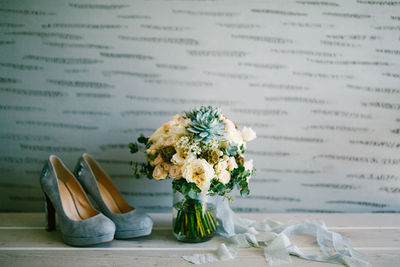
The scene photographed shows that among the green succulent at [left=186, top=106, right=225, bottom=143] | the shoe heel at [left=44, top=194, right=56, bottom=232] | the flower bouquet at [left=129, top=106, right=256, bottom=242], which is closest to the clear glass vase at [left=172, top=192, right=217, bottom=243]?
the flower bouquet at [left=129, top=106, right=256, bottom=242]

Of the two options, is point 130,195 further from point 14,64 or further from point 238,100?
point 14,64

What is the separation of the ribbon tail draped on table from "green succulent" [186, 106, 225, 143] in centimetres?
28

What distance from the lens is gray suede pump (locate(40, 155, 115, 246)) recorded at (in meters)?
0.99

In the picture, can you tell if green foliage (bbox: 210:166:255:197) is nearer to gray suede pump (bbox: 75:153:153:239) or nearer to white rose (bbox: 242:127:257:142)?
white rose (bbox: 242:127:257:142)

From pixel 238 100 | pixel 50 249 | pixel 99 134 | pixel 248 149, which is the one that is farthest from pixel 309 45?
pixel 50 249

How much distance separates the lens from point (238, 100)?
4.44 ft

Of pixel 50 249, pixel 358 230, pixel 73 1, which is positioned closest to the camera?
pixel 50 249

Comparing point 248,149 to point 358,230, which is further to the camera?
point 248,149

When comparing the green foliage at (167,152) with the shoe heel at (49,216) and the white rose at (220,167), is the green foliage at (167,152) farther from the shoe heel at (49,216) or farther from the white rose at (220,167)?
the shoe heel at (49,216)

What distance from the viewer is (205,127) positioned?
98 centimetres

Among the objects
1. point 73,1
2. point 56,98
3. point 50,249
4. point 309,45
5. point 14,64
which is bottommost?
point 50,249

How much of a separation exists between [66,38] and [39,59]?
15cm

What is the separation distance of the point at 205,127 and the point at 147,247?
1.49ft

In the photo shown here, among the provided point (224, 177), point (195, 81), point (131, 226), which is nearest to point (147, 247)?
point (131, 226)
